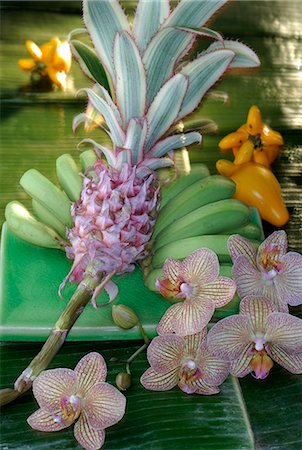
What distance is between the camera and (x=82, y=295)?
3.65ft

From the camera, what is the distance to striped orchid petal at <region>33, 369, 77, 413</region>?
1.00 m

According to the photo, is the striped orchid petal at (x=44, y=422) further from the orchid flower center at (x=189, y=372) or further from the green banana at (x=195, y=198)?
the green banana at (x=195, y=198)

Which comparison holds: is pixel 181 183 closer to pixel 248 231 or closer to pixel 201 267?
pixel 248 231

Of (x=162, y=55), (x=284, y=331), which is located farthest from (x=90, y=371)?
(x=162, y=55)

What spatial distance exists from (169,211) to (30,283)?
0.26m

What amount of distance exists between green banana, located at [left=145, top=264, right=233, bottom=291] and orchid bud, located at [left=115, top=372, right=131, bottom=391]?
161 mm

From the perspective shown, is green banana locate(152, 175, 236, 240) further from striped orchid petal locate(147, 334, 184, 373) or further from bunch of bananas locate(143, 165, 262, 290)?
striped orchid petal locate(147, 334, 184, 373)

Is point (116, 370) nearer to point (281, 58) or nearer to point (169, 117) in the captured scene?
point (169, 117)

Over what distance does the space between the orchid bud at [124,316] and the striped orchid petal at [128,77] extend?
28 centimetres

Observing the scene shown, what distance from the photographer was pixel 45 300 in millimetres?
1207

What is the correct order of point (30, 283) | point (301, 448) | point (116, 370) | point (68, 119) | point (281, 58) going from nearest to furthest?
point (301, 448) → point (116, 370) → point (30, 283) → point (68, 119) → point (281, 58)

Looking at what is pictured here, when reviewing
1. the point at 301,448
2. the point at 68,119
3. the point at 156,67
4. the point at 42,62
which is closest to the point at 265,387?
the point at 301,448

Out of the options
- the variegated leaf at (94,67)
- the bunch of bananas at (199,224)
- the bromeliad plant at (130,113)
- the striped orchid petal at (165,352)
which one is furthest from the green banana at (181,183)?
the striped orchid petal at (165,352)

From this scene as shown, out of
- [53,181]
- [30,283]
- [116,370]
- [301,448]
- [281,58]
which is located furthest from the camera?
[281,58]
